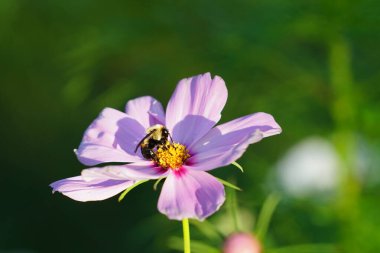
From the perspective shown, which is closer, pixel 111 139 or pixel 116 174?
pixel 116 174

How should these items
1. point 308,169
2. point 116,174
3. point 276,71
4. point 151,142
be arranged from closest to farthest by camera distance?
point 116,174
point 151,142
point 276,71
point 308,169

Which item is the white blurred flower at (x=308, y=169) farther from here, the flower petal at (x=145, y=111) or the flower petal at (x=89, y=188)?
the flower petal at (x=89, y=188)

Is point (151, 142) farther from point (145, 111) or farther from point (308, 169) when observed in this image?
point (308, 169)

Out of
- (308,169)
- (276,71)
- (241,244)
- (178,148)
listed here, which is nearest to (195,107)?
(178,148)

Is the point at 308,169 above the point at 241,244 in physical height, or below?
above

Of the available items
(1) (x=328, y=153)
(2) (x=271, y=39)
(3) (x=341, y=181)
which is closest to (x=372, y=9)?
(2) (x=271, y=39)

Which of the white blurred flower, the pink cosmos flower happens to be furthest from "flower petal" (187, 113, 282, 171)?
the white blurred flower

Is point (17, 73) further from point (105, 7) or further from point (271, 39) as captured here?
point (271, 39)

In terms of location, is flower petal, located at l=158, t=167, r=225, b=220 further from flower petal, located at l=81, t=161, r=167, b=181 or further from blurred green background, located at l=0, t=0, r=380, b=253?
blurred green background, located at l=0, t=0, r=380, b=253

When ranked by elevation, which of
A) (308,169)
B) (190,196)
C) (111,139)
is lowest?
(190,196)
